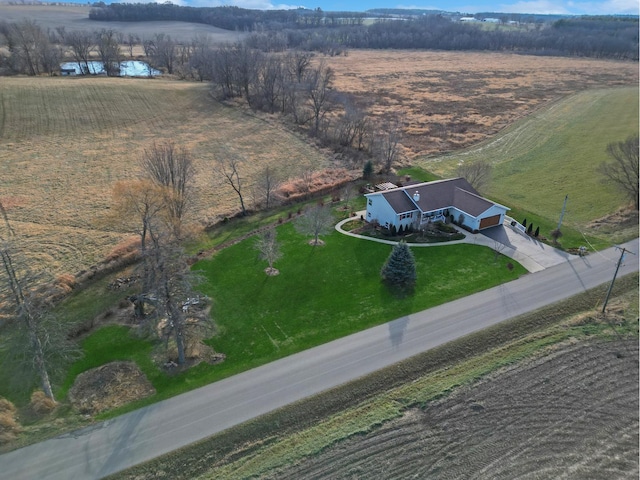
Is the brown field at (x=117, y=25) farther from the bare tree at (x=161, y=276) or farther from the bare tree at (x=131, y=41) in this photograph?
the bare tree at (x=161, y=276)

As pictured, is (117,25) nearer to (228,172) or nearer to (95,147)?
(95,147)

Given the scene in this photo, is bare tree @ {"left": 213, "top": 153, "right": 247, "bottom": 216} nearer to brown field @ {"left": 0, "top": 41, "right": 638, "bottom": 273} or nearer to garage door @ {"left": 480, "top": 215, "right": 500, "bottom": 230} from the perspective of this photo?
brown field @ {"left": 0, "top": 41, "right": 638, "bottom": 273}

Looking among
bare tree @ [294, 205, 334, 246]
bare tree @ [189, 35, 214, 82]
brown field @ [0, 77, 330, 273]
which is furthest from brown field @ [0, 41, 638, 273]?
bare tree @ [294, 205, 334, 246]

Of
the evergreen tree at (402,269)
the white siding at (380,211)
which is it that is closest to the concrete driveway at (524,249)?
the white siding at (380,211)

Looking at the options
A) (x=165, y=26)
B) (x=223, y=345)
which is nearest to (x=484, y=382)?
(x=223, y=345)

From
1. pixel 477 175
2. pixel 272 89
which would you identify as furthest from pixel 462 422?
pixel 272 89

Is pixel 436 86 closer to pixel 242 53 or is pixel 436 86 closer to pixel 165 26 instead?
pixel 242 53

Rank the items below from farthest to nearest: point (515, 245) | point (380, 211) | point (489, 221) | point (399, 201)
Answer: point (380, 211) < point (489, 221) < point (399, 201) < point (515, 245)

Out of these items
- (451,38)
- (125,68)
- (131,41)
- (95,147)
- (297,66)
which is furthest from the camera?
(451,38)
